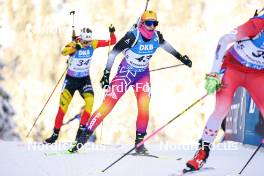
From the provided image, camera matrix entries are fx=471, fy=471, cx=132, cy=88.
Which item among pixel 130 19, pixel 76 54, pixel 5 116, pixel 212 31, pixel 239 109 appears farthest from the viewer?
pixel 130 19

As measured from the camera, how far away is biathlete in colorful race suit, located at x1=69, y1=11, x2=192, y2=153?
621 centimetres

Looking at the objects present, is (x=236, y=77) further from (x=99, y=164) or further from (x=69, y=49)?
(x=69, y=49)

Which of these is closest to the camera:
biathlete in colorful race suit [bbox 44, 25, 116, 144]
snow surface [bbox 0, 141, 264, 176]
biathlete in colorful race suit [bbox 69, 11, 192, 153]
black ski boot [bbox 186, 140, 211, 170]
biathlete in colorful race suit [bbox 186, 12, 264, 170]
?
biathlete in colorful race suit [bbox 186, 12, 264, 170]

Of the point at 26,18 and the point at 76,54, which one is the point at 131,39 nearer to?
the point at 76,54

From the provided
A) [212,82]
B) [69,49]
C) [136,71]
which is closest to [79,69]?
[69,49]

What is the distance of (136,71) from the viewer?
6477mm

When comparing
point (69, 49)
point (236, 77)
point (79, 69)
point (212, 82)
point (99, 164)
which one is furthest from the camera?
point (79, 69)

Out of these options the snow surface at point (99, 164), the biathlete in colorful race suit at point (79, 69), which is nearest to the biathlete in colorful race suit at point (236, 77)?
the snow surface at point (99, 164)

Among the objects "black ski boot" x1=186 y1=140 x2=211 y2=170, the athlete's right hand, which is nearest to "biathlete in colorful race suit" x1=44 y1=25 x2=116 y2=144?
"black ski boot" x1=186 y1=140 x2=211 y2=170

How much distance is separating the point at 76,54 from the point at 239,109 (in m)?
3.21

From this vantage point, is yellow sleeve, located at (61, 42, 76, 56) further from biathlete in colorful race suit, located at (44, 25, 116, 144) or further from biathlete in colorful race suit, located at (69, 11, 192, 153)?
biathlete in colorful race suit, located at (69, 11, 192, 153)

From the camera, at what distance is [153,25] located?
20.0 ft

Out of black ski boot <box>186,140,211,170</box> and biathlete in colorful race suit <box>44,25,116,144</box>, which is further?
biathlete in colorful race suit <box>44,25,116,144</box>

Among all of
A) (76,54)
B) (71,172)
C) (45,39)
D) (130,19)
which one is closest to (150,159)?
(71,172)
